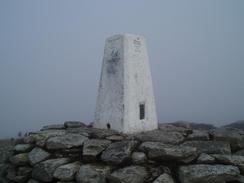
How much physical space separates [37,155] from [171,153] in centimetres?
442

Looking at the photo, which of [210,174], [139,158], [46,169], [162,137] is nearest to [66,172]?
[46,169]

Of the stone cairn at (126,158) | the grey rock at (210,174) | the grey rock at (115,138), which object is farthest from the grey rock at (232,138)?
the grey rock at (115,138)

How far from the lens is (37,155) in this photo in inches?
294

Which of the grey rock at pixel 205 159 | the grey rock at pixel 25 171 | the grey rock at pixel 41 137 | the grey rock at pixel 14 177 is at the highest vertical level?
the grey rock at pixel 41 137

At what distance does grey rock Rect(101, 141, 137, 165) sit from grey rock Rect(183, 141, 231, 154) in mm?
1967

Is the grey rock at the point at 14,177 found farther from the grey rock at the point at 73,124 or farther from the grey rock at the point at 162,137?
the grey rock at the point at 162,137

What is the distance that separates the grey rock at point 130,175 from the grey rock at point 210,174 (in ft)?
3.26

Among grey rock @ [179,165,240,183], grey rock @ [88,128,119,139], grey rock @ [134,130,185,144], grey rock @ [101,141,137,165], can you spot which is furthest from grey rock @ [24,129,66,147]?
grey rock @ [179,165,240,183]

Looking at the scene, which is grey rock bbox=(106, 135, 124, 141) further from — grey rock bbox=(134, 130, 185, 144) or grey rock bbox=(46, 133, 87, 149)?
grey rock bbox=(46, 133, 87, 149)

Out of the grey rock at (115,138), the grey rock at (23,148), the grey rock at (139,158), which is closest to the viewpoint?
the grey rock at (139,158)

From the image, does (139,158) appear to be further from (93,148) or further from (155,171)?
(93,148)

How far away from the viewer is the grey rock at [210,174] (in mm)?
5566

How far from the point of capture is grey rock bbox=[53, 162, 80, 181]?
6430 millimetres

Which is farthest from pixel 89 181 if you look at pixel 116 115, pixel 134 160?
pixel 116 115
